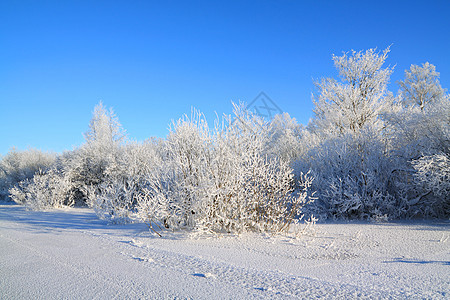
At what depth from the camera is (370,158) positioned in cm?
834

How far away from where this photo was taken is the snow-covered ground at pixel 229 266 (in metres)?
2.75

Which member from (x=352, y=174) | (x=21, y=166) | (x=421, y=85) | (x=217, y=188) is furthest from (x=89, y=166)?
(x=421, y=85)

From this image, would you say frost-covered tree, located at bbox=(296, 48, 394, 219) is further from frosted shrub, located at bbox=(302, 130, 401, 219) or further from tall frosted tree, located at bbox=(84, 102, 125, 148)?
tall frosted tree, located at bbox=(84, 102, 125, 148)

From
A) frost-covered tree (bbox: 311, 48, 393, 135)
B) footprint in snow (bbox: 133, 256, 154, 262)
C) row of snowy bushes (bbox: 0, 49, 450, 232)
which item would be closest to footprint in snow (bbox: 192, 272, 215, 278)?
footprint in snow (bbox: 133, 256, 154, 262)

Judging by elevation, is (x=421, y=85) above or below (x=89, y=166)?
above

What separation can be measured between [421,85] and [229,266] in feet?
85.3

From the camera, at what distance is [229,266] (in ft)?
11.6

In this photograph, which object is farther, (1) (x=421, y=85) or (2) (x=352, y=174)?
(1) (x=421, y=85)

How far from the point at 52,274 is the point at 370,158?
27.9 feet

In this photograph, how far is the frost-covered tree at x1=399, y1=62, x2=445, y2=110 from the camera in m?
21.7

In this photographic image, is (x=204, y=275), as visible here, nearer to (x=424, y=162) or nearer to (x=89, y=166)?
(x=424, y=162)

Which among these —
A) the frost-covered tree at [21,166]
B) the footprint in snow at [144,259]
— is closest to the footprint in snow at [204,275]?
the footprint in snow at [144,259]

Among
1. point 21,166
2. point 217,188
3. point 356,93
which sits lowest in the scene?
point 217,188

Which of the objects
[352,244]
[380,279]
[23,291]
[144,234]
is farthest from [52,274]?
[352,244]
